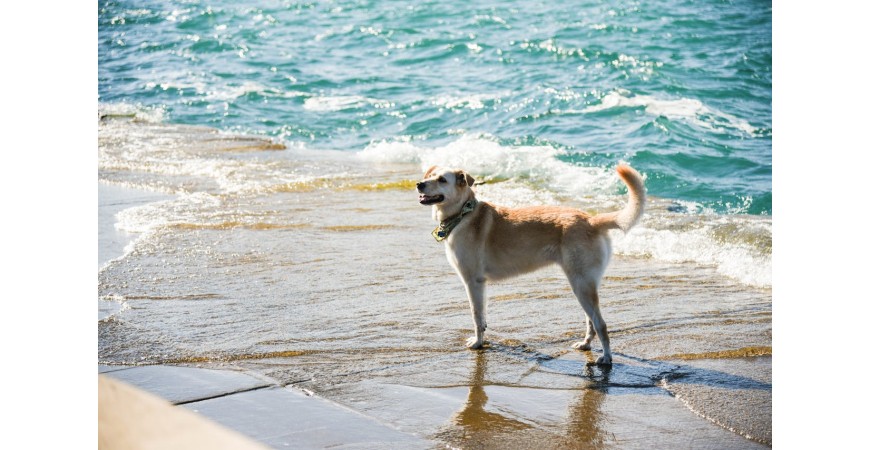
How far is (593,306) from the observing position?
15.8ft

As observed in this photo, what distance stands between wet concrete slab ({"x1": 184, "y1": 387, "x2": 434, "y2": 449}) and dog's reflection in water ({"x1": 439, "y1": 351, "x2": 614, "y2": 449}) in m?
0.23

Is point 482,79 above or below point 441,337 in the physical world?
above

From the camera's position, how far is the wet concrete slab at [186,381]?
4.18 m

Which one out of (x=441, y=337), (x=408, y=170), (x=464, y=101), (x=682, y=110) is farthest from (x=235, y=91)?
(x=441, y=337)

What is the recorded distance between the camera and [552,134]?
41.9 ft

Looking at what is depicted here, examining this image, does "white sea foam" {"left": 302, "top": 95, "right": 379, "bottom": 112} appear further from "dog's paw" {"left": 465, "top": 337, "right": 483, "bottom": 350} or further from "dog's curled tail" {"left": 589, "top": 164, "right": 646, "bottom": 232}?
"dog's curled tail" {"left": 589, "top": 164, "right": 646, "bottom": 232}

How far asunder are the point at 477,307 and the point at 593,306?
0.70 meters

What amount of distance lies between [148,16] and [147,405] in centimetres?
1822

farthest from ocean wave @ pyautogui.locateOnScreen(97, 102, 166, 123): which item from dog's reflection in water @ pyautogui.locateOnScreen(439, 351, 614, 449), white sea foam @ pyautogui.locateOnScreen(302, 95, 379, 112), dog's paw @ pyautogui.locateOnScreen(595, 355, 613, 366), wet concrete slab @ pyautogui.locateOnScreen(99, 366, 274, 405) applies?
dog's reflection in water @ pyautogui.locateOnScreen(439, 351, 614, 449)

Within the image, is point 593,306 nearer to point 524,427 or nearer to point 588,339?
point 588,339

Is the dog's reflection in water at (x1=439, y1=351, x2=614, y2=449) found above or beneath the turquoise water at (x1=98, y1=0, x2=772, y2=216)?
beneath

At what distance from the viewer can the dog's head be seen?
507 centimetres
